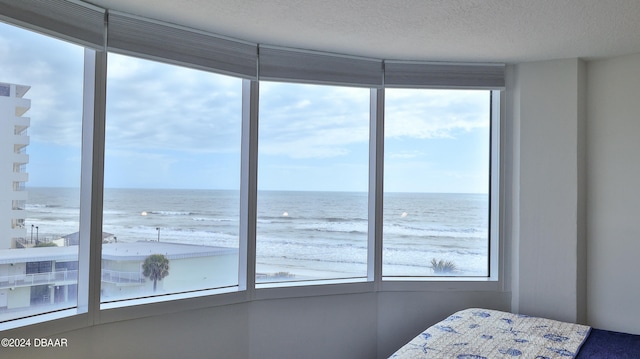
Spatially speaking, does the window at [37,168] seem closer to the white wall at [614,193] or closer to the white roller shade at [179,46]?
the white roller shade at [179,46]

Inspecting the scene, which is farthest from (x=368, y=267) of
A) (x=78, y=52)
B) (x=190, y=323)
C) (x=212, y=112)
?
(x=78, y=52)

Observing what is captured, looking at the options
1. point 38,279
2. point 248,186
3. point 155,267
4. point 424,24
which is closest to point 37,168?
point 38,279

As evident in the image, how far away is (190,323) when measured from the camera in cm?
305

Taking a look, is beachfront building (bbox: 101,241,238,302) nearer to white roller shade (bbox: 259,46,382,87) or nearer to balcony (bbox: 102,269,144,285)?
balcony (bbox: 102,269,144,285)

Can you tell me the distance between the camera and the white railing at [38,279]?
2.35 metres

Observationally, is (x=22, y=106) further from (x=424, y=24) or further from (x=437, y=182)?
(x=437, y=182)

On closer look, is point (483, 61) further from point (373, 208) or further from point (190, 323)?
point (190, 323)

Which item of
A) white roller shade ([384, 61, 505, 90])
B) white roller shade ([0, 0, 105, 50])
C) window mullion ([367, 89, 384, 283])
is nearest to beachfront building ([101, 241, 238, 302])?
window mullion ([367, 89, 384, 283])

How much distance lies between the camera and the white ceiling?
255 centimetres

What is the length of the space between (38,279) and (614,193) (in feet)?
11.6

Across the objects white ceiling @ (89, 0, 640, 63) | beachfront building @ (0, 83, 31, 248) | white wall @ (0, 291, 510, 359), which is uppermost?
white ceiling @ (89, 0, 640, 63)

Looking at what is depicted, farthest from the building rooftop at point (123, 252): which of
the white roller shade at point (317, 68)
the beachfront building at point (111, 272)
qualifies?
the white roller shade at point (317, 68)

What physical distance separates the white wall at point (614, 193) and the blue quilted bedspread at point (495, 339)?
617 millimetres

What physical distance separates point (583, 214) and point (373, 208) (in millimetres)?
1448
